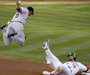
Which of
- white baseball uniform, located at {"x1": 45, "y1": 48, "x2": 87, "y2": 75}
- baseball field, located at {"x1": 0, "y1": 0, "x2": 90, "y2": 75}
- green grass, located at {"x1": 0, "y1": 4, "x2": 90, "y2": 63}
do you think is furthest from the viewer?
green grass, located at {"x1": 0, "y1": 4, "x2": 90, "y2": 63}

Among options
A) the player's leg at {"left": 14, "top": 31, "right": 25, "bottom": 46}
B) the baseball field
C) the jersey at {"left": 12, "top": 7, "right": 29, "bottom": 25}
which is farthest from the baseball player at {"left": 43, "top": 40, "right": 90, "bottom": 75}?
the jersey at {"left": 12, "top": 7, "right": 29, "bottom": 25}

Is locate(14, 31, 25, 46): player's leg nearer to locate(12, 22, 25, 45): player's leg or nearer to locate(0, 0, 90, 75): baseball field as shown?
locate(12, 22, 25, 45): player's leg

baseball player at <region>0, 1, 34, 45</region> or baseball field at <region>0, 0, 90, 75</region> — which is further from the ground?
baseball player at <region>0, 1, 34, 45</region>

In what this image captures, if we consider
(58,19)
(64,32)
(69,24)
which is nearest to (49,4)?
(58,19)

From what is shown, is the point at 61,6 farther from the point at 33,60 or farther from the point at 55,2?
the point at 33,60

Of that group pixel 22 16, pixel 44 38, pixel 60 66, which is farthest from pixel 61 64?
pixel 44 38

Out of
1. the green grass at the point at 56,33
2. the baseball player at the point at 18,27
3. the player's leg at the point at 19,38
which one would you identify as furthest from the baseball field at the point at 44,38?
the baseball player at the point at 18,27

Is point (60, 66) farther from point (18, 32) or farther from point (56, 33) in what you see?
point (56, 33)
